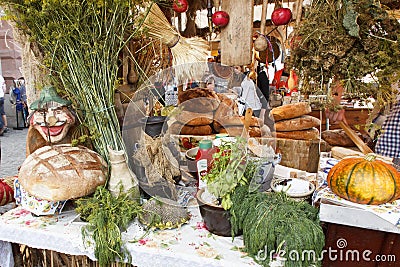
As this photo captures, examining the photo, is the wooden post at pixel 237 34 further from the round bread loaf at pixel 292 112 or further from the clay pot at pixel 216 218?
the round bread loaf at pixel 292 112

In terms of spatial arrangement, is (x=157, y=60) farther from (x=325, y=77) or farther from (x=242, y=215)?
(x=242, y=215)

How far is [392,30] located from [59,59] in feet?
4.78

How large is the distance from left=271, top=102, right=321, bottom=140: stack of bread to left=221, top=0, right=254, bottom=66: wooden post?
124 cm

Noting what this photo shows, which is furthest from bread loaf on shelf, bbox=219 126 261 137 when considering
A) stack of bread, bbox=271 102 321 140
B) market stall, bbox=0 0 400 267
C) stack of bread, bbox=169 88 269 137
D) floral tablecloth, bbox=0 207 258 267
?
floral tablecloth, bbox=0 207 258 267

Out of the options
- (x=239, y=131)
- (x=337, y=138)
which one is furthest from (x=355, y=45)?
(x=337, y=138)

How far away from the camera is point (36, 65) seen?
1632mm

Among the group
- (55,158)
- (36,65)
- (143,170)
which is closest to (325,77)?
(143,170)

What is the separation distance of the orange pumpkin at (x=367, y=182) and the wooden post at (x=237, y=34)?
2.80ft

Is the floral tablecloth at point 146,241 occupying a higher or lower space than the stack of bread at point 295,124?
lower

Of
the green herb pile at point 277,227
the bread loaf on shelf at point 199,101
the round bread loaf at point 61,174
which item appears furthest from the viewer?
the bread loaf on shelf at point 199,101

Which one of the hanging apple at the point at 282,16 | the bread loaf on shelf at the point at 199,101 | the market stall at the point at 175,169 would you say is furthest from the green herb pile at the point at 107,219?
the hanging apple at the point at 282,16

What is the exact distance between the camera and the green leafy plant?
1200 millimetres

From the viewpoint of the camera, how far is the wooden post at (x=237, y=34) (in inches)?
67.9

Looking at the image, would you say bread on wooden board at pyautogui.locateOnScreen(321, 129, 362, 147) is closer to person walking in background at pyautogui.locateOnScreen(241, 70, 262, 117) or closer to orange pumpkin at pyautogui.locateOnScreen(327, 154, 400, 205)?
person walking in background at pyautogui.locateOnScreen(241, 70, 262, 117)
